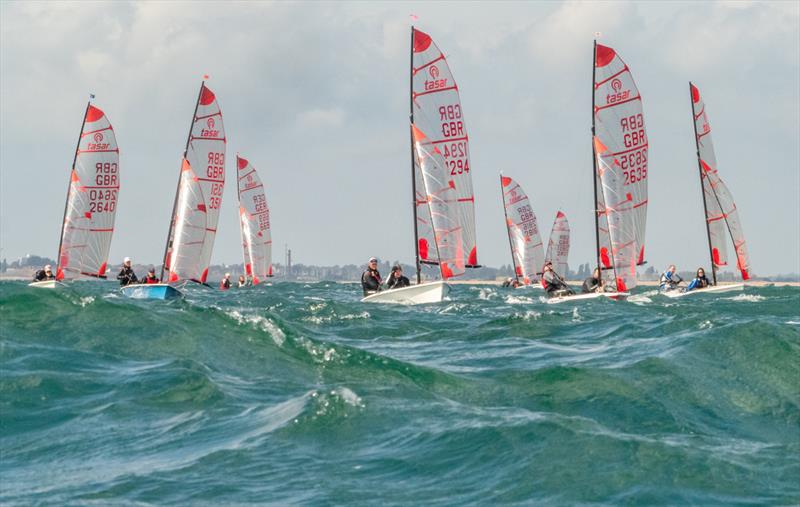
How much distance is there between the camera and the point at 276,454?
9211 millimetres

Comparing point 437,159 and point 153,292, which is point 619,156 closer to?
point 437,159

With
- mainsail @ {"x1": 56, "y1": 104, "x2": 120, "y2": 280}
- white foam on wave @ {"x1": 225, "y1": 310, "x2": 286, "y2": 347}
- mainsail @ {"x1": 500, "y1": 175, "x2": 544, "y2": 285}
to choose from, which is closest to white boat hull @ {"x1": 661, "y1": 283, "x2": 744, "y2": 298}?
mainsail @ {"x1": 56, "y1": 104, "x2": 120, "y2": 280}

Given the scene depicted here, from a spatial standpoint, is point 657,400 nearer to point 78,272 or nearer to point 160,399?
point 160,399

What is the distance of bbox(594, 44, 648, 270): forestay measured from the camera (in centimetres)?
3678

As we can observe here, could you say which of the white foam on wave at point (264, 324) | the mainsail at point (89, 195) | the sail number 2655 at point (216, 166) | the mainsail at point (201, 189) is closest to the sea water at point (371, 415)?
the white foam on wave at point (264, 324)

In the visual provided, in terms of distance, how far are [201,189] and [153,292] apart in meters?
7.53

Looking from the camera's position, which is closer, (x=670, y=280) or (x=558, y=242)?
(x=670, y=280)

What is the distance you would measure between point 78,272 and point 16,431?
31.3 metres

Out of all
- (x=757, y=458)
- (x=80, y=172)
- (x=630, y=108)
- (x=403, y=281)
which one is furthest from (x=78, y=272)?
(x=757, y=458)

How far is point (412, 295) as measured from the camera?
30.3 meters

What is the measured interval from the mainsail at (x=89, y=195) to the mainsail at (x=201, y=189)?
326 cm

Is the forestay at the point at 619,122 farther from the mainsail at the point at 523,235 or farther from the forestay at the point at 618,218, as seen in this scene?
the mainsail at the point at 523,235

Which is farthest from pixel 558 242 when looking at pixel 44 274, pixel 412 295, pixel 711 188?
pixel 412 295

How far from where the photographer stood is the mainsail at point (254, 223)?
6575cm
